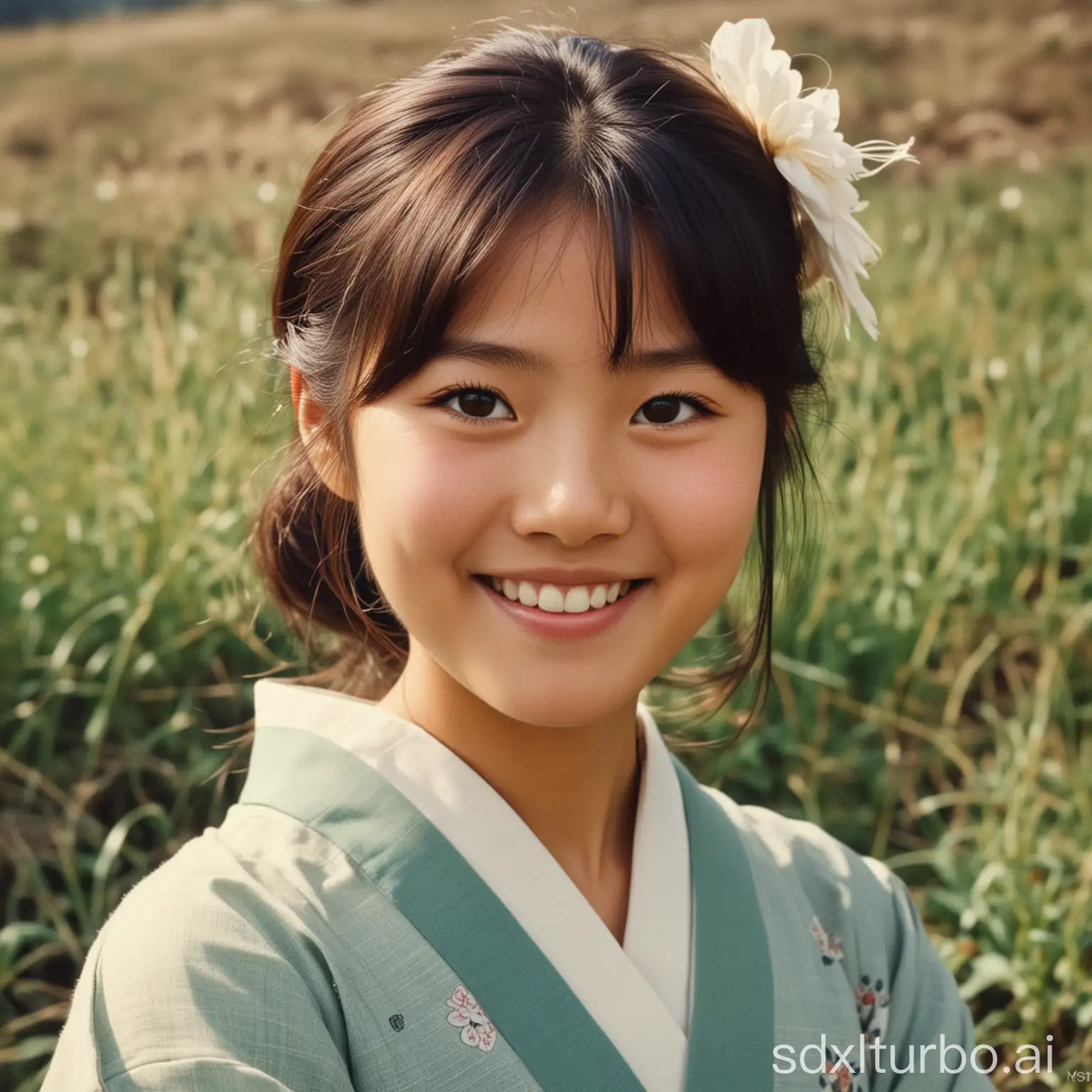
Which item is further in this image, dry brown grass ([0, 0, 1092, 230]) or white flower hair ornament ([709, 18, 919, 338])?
dry brown grass ([0, 0, 1092, 230])

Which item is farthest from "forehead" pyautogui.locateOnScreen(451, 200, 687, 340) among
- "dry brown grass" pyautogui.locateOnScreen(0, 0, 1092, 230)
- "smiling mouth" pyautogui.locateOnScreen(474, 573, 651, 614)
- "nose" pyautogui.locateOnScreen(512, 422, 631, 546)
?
"dry brown grass" pyautogui.locateOnScreen(0, 0, 1092, 230)

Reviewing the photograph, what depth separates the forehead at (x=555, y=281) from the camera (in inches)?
59.6

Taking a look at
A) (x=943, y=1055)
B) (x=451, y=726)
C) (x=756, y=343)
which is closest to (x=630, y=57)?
(x=756, y=343)

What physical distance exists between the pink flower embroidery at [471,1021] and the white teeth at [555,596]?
435 millimetres

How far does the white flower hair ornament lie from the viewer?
176cm

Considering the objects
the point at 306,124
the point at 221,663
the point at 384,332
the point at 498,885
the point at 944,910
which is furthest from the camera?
the point at 306,124

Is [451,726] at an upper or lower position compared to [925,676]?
upper

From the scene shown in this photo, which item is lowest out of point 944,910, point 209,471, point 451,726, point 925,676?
point 944,910

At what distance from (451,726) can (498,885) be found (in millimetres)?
208

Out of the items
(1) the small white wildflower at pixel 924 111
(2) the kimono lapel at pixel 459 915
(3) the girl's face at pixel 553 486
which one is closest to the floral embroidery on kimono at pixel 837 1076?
(2) the kimono lapel at pixel 459 915

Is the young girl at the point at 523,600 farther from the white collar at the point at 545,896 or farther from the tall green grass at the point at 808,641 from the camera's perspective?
the tall green grass at the point at 808,641

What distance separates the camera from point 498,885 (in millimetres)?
1715

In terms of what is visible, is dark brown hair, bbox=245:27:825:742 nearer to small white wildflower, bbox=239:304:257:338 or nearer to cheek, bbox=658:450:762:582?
cheek, bbox=658:450:762:582

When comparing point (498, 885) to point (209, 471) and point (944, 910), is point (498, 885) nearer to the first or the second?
point (944, 910)
